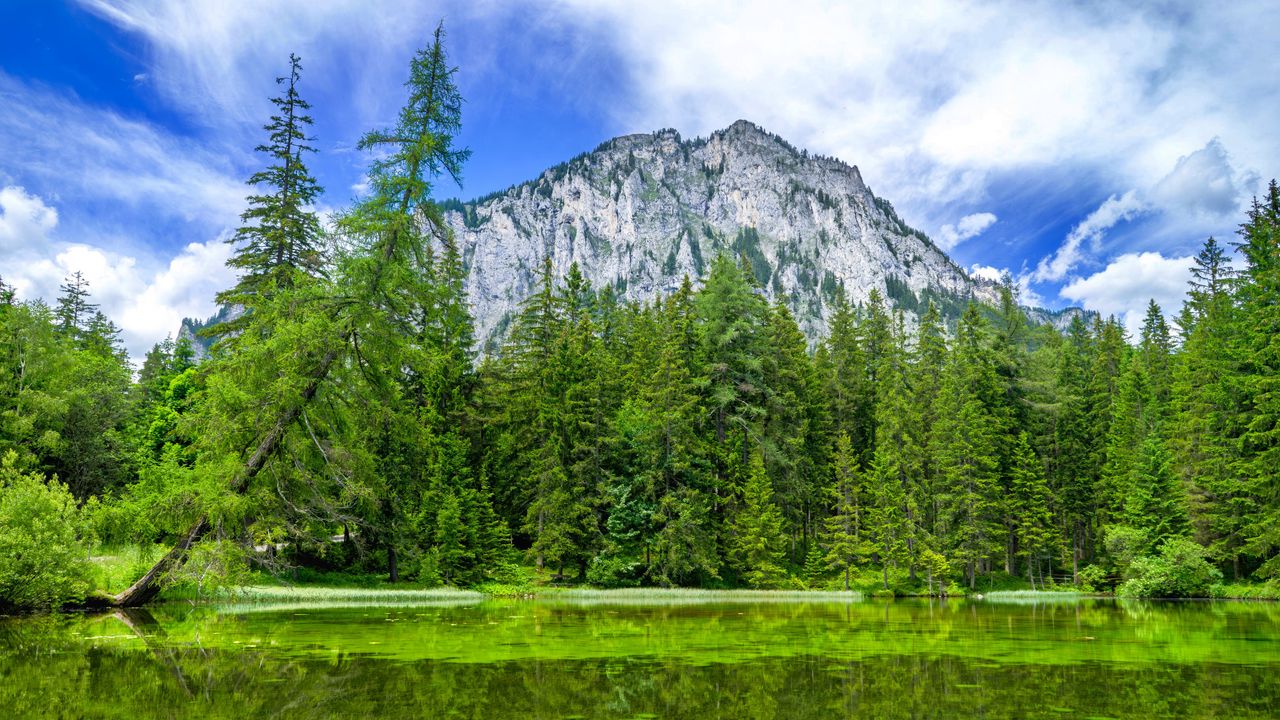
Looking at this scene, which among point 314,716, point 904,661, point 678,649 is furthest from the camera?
point 678,649

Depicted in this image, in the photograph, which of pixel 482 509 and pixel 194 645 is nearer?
pixel 194 645

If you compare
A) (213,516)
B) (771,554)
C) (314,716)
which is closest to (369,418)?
(213,516)

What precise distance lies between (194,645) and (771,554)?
30898 millimetres

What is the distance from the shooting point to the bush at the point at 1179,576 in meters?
36.2

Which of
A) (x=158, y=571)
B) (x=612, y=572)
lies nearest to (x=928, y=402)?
(x=612, y=572)

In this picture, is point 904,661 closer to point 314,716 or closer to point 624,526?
point 314,716

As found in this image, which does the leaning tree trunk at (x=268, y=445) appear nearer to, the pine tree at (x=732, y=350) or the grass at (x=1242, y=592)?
the pine tree at (x=732, y=350)

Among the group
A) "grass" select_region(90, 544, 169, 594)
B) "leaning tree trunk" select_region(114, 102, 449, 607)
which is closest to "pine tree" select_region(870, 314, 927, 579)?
"leaning tree trunk" select_region(114, 102, 449, 607)

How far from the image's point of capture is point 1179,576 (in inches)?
1427

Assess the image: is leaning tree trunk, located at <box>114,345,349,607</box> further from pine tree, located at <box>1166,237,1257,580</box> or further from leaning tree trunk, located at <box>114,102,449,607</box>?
pine tree, located at <box>1166,237,1257,580</box>

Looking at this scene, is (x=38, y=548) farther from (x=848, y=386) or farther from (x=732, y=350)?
(x=848, y=386)

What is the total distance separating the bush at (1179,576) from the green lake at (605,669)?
2274cm

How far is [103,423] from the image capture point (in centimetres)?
3775

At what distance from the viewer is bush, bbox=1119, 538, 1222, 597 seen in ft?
119
